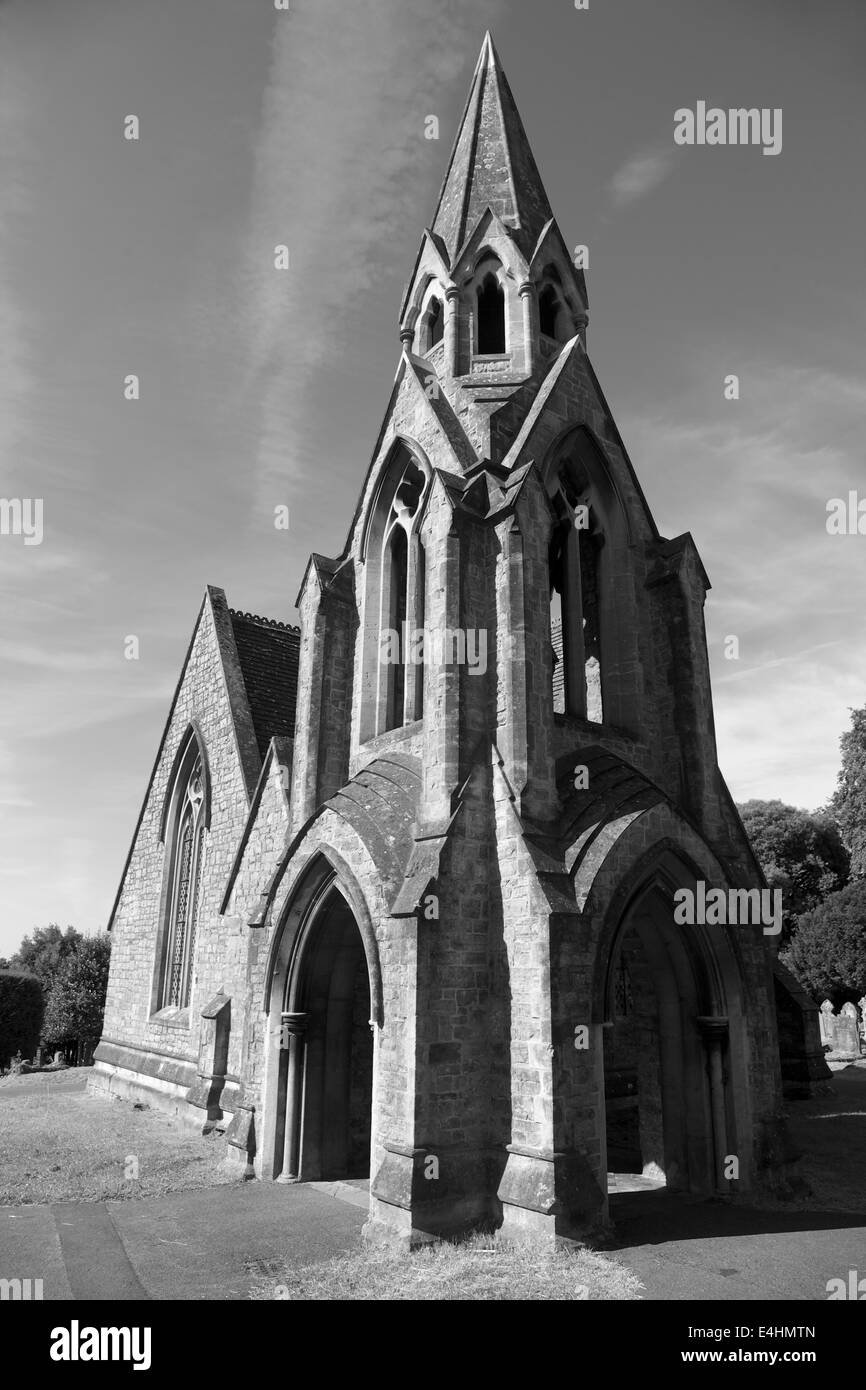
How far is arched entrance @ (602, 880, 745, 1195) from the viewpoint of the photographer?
1131cm

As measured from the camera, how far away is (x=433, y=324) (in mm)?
16203

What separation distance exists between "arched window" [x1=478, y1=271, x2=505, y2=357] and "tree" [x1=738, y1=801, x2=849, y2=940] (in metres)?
35.1

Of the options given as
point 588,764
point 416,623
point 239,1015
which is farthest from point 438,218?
point 239,1015

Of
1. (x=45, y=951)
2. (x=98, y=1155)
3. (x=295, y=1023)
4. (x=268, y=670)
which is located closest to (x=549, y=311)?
(x=268, y=670)

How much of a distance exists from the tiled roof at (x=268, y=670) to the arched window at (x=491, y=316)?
8.76 metres

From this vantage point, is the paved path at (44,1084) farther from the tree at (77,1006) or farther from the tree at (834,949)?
the tree at (834,949)

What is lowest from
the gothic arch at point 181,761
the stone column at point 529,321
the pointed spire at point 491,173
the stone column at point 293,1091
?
the stone column at point 293,1091

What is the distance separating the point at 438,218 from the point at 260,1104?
16.4m

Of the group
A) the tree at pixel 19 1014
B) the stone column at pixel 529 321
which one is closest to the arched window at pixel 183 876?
the stone column at pixel 529 321

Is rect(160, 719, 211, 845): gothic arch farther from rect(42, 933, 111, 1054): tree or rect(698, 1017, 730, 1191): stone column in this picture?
rect(698, 1017, 730, 1191): stone column

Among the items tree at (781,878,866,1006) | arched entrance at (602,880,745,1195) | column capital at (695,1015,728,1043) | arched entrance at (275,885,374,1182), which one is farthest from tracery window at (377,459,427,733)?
tree at (781,878,866,1006)

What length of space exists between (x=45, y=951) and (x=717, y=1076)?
56618mm

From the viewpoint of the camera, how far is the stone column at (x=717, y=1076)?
11227 mm
